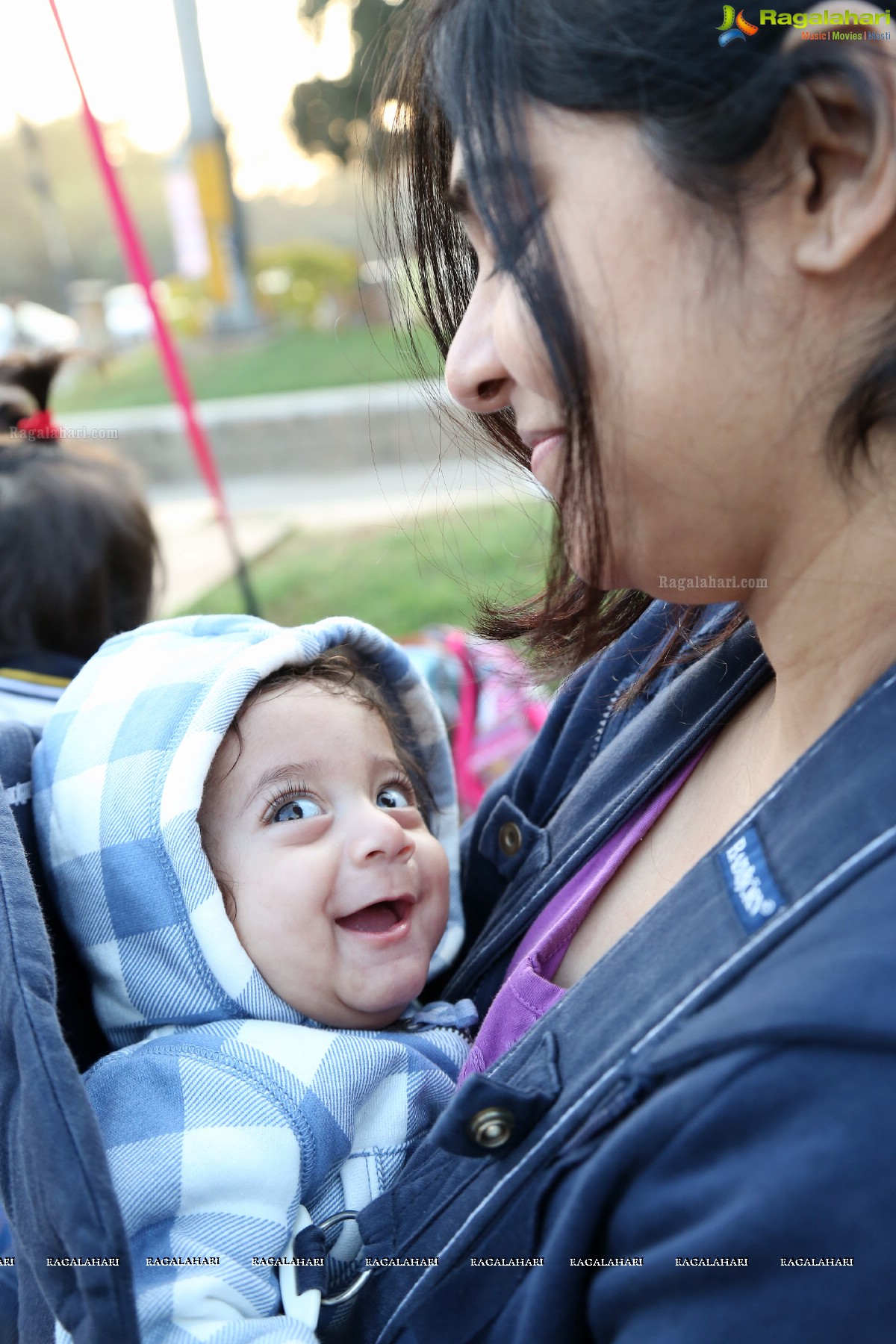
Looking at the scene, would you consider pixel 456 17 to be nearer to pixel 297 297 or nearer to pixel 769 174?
pixel 769 174

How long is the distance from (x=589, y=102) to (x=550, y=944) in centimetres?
73

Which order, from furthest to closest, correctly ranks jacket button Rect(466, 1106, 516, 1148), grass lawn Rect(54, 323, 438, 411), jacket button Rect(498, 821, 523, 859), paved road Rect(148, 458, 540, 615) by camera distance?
grass lawn Rect(54, 323, 438, 411) → paved road Rect(148, 458, 540, 615) → jacket button Rect(498, 821, 523, 859) → jacket button Rect(466, 1106, 516, 1148)

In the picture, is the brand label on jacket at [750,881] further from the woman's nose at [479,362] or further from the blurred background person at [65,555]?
the blurred background person at [65,555]

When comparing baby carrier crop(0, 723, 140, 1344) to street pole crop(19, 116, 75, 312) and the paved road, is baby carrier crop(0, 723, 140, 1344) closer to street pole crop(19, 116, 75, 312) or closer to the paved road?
the paved road

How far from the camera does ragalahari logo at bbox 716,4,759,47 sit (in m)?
0.71

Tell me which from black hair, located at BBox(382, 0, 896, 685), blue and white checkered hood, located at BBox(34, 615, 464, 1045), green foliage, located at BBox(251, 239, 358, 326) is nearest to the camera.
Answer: black hair, located at BBox(382, 0, 896, 685)

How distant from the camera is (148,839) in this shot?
1202mm

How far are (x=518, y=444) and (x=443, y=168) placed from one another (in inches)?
11.3

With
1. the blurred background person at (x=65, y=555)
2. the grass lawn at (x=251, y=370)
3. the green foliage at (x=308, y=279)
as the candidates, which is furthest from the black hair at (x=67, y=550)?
the green foliage at (x=308, y=279)

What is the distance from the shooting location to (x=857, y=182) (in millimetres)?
727

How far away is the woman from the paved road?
403 centimetres

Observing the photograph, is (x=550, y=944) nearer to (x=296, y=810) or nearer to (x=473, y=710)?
(x=296, y=810)

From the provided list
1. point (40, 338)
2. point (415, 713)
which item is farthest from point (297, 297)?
point (415, 713)

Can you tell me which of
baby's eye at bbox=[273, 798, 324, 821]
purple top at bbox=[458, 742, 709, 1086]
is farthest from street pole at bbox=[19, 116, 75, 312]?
purple top at bbox=[458, 742, 709, 1086]
